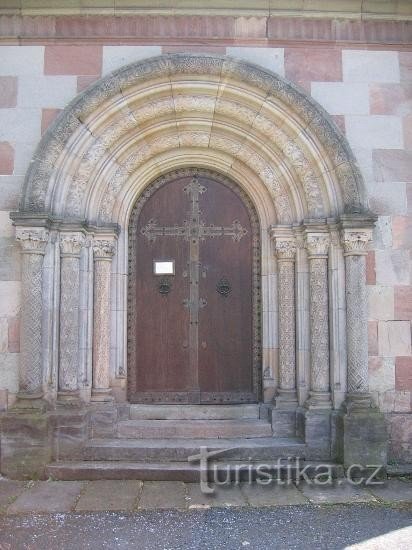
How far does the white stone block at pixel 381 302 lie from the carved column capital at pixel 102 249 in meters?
2.60

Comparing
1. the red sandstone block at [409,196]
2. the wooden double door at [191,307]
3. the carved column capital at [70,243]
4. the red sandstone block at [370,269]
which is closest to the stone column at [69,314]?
the carved column capital at [70,243]

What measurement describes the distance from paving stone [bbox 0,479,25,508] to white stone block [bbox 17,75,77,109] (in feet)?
11.5

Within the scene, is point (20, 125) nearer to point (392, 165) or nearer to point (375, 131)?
point (375, 131)

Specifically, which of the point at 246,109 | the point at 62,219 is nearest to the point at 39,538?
the point at 62,219

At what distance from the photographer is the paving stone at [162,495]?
3977mm

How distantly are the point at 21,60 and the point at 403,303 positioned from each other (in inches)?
175

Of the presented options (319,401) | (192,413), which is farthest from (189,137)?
(319,401)

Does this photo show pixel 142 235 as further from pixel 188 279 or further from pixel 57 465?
pixel 57 465

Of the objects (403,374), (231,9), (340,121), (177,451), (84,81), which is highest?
(231,9)

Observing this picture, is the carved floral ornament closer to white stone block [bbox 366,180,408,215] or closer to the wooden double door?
white stone block [bbox 366,180,408,215]

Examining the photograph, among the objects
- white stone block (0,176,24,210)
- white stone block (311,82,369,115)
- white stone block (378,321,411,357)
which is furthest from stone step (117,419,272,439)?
white stone block (311,82,369,115)

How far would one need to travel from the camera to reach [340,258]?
5.02 meters

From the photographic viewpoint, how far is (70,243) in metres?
4.97

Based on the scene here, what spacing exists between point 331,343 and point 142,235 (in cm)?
224
